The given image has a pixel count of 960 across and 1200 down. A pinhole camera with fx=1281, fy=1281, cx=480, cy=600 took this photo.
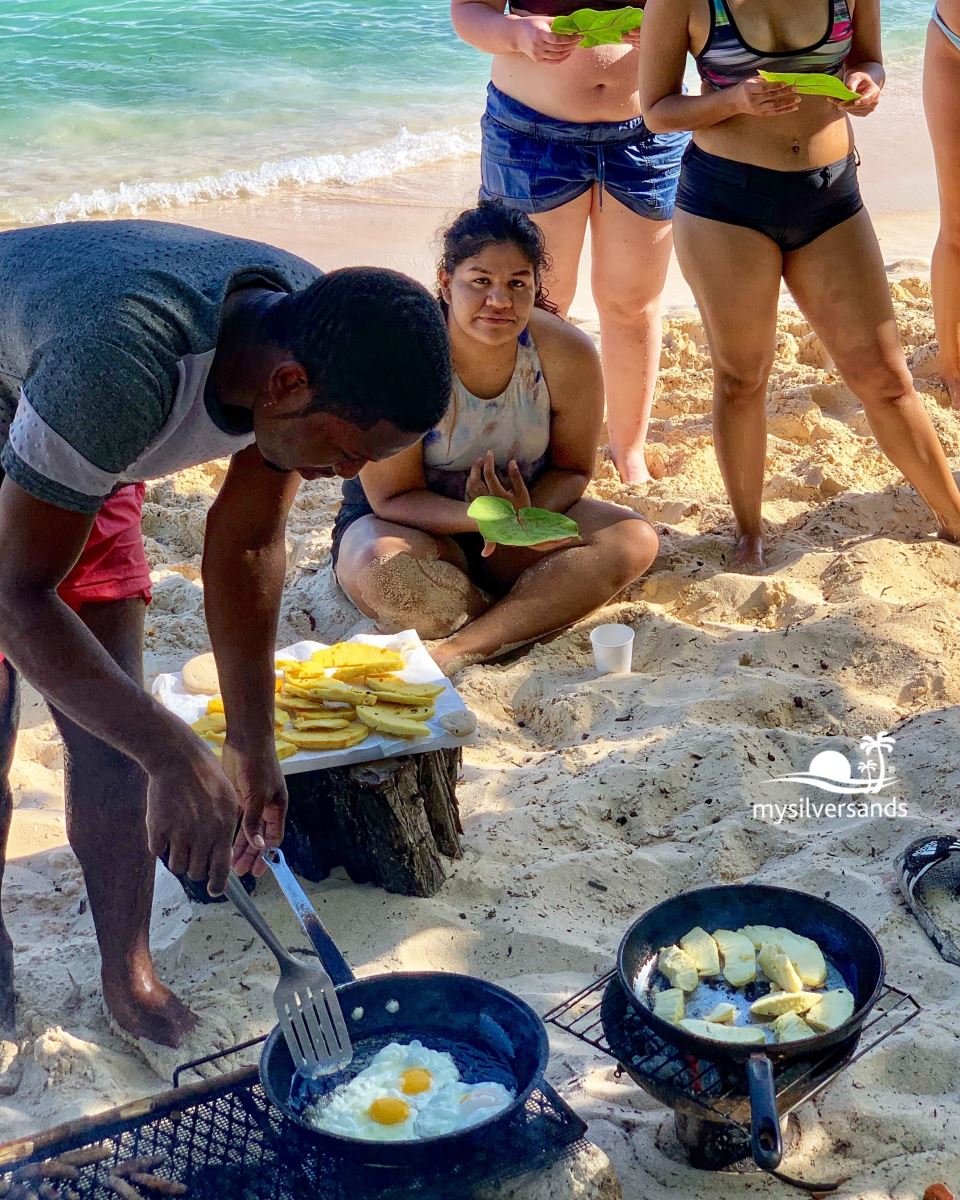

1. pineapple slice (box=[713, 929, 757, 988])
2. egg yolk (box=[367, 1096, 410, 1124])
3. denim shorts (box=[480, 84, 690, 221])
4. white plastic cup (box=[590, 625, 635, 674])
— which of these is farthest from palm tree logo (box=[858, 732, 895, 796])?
denim shorts (box=[480, 84, 690, 221])

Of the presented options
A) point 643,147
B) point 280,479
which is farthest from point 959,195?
point 280,479

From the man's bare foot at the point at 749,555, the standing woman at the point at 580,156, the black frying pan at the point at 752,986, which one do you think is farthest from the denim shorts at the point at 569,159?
the black frying pan at the point at 752,986

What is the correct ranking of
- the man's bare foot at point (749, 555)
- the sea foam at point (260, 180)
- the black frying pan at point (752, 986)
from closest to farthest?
the black frying pan at point (752, 986) < the man's bare foot at point (749, 555) < the sea foam at point (260, 180)

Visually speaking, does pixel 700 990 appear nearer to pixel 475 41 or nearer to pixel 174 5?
pixel 475 41

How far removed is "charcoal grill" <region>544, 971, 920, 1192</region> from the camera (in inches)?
76.1

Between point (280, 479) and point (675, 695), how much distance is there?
1539 mm

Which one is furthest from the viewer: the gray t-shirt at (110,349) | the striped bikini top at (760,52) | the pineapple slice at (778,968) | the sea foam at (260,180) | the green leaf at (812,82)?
the sea foam at (260,180)

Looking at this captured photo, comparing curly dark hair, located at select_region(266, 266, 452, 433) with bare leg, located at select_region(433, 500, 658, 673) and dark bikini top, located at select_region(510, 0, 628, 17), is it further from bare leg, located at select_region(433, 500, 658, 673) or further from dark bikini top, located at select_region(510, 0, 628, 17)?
dark bikini top, located at select_region(510, 0, 628, 17)

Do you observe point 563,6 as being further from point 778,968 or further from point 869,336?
point 778,968

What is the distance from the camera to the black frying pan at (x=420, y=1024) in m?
2.06

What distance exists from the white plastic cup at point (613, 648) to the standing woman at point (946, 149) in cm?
204

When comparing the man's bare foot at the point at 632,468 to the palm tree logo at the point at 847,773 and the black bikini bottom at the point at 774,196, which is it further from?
the palm tree logo at the point at 847,773

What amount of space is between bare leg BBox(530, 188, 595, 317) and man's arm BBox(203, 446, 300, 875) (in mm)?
2188

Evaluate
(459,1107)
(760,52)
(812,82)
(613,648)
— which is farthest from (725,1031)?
(760,52)
